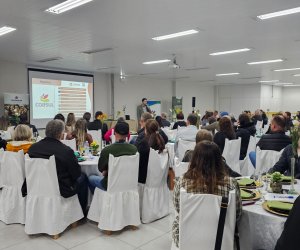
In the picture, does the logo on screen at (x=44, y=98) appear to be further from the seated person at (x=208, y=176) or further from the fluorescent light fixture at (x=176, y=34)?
the seated person at (x=208, y=176)

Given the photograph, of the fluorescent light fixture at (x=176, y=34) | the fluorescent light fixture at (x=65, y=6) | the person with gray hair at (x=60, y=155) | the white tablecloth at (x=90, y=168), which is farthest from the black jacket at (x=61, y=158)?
the fluorescent light fixture at (x=176, y=34)

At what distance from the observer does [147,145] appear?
351 centimetres

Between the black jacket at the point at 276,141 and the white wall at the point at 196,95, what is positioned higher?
the white wall at the point at 196,95

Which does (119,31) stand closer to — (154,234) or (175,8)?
(175,8)

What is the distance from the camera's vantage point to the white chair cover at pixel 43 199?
9.80 ft

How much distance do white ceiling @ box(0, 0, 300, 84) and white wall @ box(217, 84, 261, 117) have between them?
8.72 metres

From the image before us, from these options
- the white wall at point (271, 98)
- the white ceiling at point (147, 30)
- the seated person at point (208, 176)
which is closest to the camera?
the seated person at point (208, 176)

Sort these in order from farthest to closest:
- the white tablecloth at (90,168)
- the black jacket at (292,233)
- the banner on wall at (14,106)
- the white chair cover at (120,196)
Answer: the banner on wall at (14,106), the white tablecloth at (90,168), the white chair cover at (120,196), the black jacket at (292,233)

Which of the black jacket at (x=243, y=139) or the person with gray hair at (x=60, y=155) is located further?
the black jacket at (x=243, y=139)

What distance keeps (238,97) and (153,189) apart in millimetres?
14862

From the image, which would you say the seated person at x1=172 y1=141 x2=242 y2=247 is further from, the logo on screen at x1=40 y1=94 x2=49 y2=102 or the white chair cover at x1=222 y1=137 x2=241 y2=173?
the logo on screen at x1=40 y1=94 x2=49 y2=102

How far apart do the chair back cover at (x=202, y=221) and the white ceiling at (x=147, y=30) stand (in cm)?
279

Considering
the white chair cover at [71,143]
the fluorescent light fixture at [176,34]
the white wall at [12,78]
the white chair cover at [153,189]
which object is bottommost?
the white chair cover at [153,189]

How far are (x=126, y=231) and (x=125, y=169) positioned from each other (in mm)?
793
